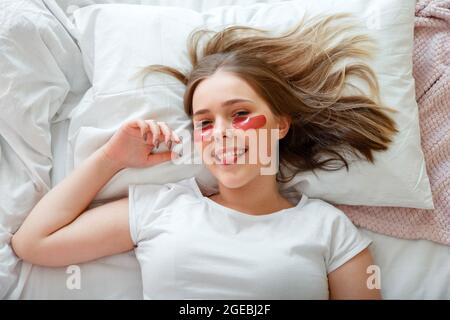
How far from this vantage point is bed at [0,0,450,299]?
1103mm

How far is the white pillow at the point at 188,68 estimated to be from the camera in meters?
1.13

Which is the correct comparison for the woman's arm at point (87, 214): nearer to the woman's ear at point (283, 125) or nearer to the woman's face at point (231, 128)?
the woman's face at point (231, 128)

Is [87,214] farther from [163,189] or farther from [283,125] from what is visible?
[283,125]

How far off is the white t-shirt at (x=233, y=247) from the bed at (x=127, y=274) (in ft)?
0.23

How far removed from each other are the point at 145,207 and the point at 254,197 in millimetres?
223

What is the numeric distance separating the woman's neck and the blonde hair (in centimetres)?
6

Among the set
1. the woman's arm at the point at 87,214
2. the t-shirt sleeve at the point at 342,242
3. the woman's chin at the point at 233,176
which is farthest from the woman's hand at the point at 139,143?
the t-shirt sleeve at the point at 342,242

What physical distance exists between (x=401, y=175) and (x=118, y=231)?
1.93ft

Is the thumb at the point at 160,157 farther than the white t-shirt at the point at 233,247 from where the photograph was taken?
Yes

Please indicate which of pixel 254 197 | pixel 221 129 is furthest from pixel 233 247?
pixel 221 129

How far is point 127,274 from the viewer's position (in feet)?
3.71

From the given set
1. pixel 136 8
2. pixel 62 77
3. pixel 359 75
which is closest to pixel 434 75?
pixel 359 75

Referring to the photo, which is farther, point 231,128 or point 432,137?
point 432,137
